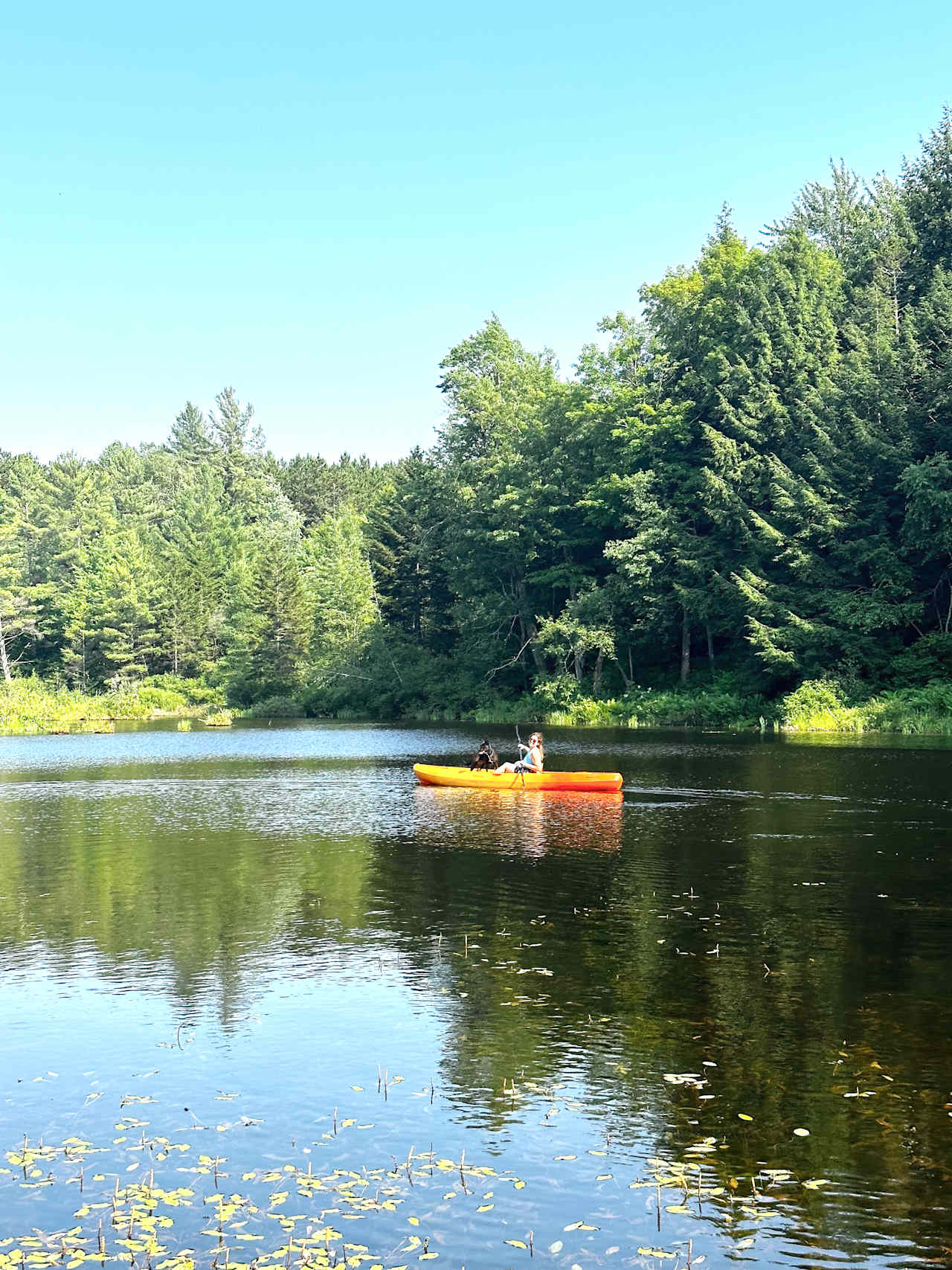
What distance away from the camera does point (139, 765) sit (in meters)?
44.3

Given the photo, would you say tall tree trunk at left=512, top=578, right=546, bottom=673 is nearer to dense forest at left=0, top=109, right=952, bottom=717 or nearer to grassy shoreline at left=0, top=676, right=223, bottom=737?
dense forest at left=0, top=109, right=952, bottom=717

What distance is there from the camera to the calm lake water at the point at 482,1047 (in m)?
8.04

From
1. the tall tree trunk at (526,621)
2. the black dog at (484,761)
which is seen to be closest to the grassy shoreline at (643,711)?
the tall tree trunk at (526,621)

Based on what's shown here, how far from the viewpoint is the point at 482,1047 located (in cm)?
1160

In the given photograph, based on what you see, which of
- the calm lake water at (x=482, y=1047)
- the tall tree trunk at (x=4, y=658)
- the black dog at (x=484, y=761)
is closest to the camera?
the calm lake water at (x=482, y=1047)

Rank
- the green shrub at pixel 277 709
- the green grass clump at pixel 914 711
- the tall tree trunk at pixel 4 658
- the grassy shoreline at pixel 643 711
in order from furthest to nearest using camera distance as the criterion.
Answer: the tall tree trunk at pixel 4 658
the green shrub at pixel 277 709
the grassy shoreline at pixel 643 711
the green grass clump at pixel 914 711

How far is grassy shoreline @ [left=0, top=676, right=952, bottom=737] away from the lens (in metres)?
52.2

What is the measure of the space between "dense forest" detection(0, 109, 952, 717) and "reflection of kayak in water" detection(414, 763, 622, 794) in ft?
86.3

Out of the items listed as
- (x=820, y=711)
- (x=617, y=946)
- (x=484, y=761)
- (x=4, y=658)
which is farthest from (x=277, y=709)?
(x=617, y=946)

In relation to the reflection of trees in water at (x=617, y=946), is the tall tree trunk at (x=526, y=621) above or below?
above

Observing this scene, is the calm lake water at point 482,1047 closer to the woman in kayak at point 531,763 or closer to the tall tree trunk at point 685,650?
the woman in kayak at point 531,763

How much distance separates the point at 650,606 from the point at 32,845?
147 feet

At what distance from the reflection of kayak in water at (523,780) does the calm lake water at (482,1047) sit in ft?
16.3

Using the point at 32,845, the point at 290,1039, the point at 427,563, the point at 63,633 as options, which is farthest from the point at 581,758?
the point at 63,633
